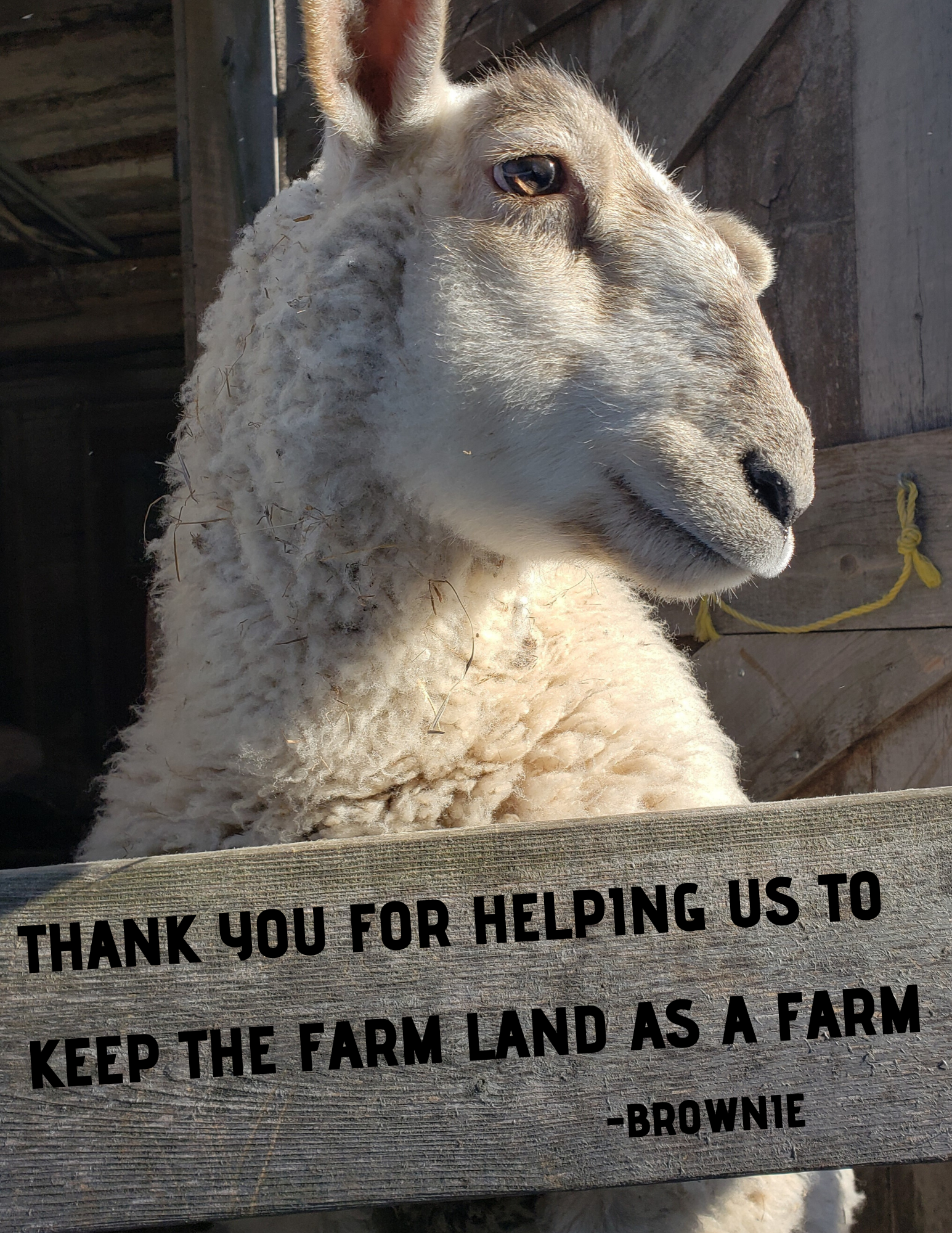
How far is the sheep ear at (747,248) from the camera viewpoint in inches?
72.8

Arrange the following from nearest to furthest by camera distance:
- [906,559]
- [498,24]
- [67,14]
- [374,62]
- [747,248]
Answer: [374,62] < [747,248] < [906,559] < [67,14] < [498,24]

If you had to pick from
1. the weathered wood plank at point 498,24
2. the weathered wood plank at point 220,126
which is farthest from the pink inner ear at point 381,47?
the weathered wood plank at point 498,24

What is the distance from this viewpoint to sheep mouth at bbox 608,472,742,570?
4.62 feet

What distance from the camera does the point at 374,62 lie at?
151 cm

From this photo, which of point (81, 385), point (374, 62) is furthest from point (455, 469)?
point (81, 385)

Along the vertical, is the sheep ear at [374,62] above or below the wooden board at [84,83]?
below

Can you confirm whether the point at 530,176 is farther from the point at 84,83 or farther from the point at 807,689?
the point at 84,83

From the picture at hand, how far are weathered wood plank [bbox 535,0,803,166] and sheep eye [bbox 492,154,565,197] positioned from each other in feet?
5.33

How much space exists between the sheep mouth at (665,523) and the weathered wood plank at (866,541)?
1.21 meters

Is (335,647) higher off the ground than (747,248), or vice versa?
(747,248)

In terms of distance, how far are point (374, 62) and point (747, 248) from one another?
2.55ft

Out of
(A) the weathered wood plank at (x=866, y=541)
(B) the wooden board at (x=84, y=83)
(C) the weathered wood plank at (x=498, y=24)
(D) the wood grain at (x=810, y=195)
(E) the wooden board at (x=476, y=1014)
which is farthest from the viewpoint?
(C) the weathered wood plank at (x=498, y=24)

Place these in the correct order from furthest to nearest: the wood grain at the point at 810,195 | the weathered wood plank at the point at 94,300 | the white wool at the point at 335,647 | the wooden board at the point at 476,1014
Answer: the weathered wood plank at the point at 94,300 < the wood grain at the point at 810,195 < the white wool at the point at 335,647 < the wooden board at the point at 476,1014

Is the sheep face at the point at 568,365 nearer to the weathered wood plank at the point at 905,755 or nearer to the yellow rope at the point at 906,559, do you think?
the yellow rope at the point at 906,559
